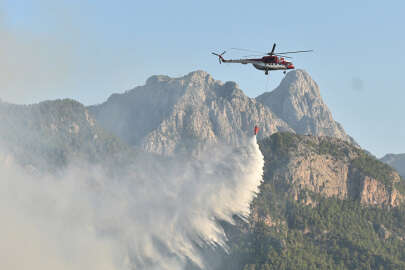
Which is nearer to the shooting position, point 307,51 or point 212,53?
point 307,51

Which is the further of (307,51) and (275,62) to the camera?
(275,62)

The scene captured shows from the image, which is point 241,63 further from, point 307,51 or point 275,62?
point 307,51

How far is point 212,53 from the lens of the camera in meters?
200

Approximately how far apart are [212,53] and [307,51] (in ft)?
134

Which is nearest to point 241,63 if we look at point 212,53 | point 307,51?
point 212,53

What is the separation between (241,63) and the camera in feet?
641

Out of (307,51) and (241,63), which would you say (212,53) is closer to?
(241,63)

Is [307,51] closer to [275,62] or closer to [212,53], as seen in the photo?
[275,62]

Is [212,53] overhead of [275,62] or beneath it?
overhead

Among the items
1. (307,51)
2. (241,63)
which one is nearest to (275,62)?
(241,63)

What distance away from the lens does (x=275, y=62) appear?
188 meters

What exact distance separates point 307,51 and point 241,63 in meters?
33.9

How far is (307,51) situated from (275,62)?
24.2m

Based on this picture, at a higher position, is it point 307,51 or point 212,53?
point 212,53
